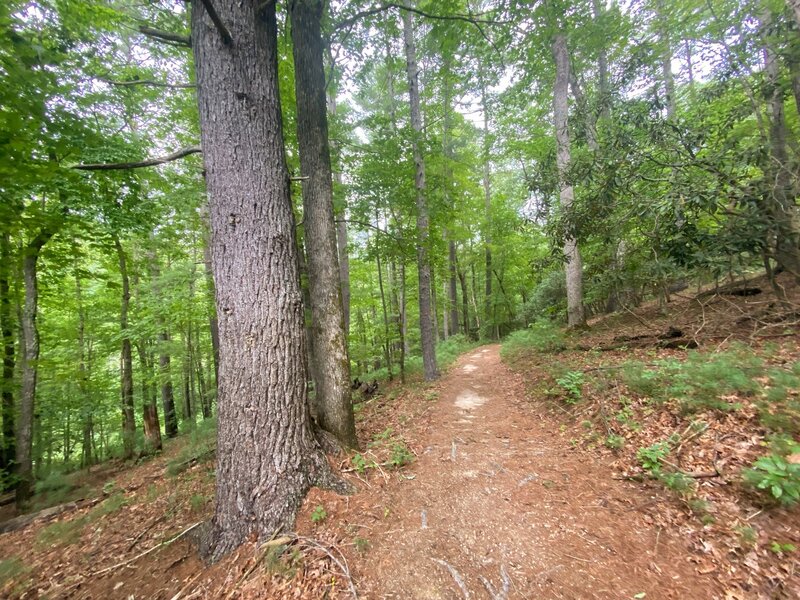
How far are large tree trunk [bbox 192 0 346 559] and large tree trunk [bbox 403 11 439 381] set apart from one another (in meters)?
4.58

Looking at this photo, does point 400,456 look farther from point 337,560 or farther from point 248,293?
point 248,293

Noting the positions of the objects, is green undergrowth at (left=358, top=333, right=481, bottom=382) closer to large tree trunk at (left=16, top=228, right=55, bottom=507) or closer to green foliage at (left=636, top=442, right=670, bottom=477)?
green foliage at (left=636, top=442, right=670, bottom=477)

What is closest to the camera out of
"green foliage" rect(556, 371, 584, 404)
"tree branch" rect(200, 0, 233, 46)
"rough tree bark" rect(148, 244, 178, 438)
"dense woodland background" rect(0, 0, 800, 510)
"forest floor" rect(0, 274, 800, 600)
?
"forest floor" rect(0, 274, 800, 600)

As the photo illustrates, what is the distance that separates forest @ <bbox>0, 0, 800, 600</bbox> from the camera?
249 centimetres

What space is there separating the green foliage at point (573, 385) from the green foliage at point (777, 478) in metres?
2.58

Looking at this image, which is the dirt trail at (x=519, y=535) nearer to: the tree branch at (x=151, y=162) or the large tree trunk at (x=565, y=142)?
the tree branch at (x=151, y=162)

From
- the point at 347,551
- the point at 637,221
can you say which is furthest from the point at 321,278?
the point at 637,221

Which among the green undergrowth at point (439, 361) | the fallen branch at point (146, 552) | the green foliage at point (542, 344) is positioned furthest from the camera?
the green undergrowth at point (439, 361)

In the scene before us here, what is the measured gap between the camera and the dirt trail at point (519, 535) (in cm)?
216

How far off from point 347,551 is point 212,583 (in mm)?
998

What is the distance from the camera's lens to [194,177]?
716cm

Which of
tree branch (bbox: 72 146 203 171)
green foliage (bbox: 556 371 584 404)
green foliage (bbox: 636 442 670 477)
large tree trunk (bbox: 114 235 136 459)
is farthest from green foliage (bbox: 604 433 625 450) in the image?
large tree trunk (bbox: 114 235 136 459)

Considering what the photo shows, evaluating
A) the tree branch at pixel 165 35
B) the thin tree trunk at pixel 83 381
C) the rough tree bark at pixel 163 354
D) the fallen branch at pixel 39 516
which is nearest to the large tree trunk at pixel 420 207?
the tree branch at pixel 165 35

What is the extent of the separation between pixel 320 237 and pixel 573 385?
488 centimetres
